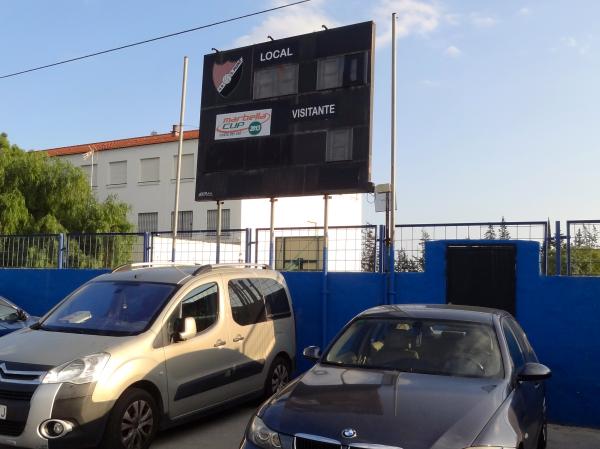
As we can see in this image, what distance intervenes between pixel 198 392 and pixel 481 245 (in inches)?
180

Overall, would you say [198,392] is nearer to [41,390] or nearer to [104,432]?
[104,432]

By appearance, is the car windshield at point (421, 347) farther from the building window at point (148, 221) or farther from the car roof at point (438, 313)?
the building window at point (148, 221)

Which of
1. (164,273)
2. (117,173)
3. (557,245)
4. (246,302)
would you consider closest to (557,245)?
(557,245)

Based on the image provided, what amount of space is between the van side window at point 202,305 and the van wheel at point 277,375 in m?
1.32

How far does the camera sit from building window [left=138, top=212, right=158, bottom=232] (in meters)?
36.9

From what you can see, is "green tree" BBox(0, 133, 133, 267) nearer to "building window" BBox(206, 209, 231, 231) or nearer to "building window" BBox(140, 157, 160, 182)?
"building window" BBox(206, 209, 231, 231)

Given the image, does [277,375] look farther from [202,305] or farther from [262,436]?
[262,436]

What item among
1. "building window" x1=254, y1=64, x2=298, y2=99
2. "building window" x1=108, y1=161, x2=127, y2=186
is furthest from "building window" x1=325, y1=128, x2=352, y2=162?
"building window" x1=108, y1=161, x2=127, y2=186

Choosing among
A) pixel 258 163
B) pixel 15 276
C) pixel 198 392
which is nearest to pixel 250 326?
pixel 198 392

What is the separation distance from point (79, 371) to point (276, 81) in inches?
305

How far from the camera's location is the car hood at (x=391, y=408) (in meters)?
3.85

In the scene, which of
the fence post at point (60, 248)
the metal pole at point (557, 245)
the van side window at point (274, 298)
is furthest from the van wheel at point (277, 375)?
the fence post at point (60, 248)

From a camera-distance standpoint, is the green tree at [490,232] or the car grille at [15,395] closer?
the car grille at [15,395]

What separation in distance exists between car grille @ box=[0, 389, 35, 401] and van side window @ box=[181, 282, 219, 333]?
1.75m
